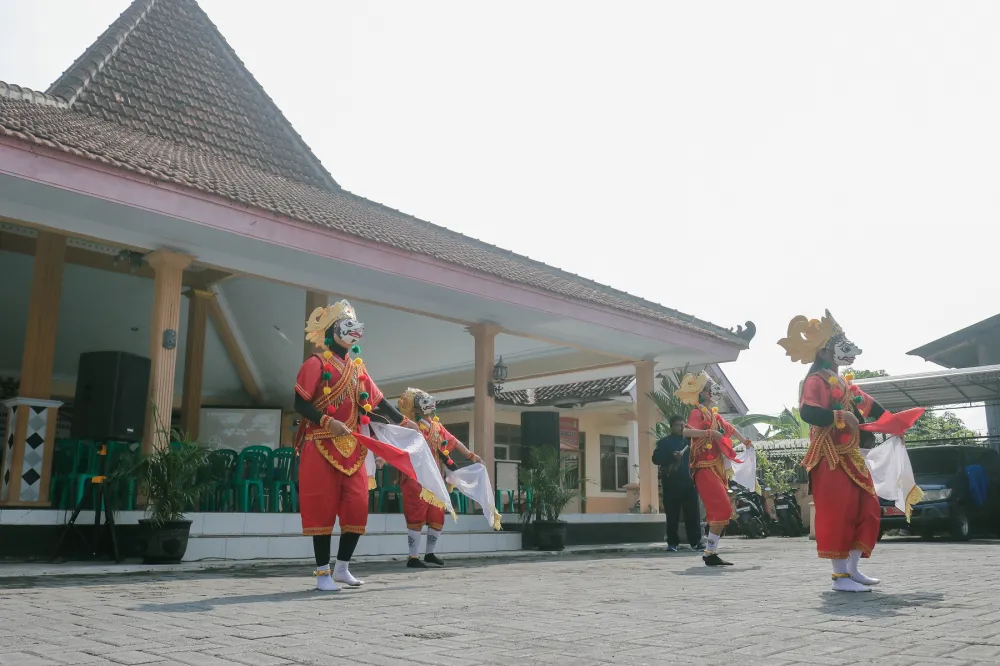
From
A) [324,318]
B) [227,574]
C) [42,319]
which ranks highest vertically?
[42,319]

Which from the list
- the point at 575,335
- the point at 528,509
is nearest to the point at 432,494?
the point at 528,509

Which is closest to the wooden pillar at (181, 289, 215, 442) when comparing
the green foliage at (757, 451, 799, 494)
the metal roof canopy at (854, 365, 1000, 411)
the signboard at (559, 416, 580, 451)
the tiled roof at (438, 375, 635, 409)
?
the tiled roof at (438, 375, 635, 409)

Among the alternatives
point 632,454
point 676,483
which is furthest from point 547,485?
point 632,454

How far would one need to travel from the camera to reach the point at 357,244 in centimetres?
925

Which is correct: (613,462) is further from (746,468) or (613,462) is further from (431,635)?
(431,635)

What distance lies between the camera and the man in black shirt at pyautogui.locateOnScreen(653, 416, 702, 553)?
10594 millimetres

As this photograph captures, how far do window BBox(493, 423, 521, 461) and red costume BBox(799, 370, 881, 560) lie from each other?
17.1 m

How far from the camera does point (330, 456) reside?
586 cm

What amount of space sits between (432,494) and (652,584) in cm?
179

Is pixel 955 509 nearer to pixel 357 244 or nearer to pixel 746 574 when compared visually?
pixel 746 574

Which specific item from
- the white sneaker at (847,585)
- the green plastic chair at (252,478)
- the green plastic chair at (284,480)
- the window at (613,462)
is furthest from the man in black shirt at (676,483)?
the window at (613,462)

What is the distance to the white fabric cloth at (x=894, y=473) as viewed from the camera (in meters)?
6.18

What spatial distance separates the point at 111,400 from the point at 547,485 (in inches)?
215

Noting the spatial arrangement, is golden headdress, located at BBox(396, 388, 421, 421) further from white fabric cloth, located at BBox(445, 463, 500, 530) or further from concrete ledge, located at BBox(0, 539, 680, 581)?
concrete ledge, located at BBox(0, 539, 680, 581)
